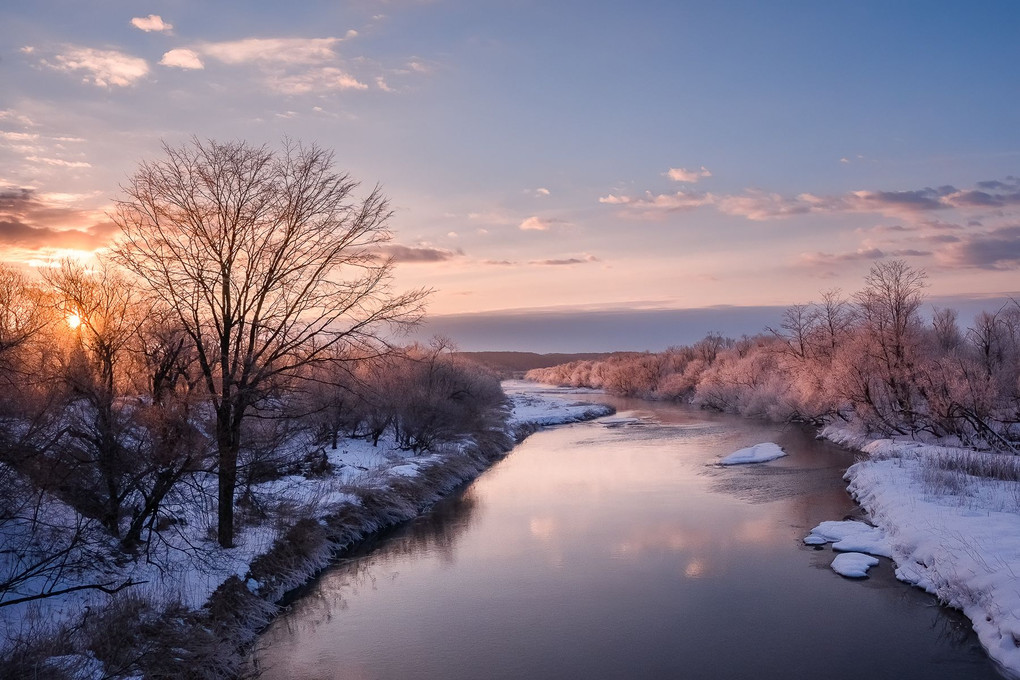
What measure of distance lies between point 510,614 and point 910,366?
27682 millimetres

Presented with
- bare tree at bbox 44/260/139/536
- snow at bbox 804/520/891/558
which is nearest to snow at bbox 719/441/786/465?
snow at bbox 804/520/891/558

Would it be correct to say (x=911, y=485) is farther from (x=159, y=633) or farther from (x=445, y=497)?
(x=159, y=633)

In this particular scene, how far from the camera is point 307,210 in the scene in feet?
47.5

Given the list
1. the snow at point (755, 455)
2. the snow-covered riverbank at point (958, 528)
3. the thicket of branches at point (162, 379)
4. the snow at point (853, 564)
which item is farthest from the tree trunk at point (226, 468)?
the snow at point (755, 455)

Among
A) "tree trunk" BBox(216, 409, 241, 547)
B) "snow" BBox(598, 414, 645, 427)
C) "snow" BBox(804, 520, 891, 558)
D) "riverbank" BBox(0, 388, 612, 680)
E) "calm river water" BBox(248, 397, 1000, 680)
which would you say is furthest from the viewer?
"snow" BBox(598, 414, 645, 427)

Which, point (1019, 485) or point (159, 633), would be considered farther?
point (1019, 485)

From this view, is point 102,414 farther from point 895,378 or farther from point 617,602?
point 895,378

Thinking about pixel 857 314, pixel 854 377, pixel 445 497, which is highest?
pixel 857 314

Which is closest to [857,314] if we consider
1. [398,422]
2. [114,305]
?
[398,422]

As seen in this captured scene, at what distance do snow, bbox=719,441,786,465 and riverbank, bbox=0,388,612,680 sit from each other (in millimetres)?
13057

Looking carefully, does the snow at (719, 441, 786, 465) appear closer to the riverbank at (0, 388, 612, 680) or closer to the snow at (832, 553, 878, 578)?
the riverbank at (0, 388, 612, 680)

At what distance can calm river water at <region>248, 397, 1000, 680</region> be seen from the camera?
1092cm

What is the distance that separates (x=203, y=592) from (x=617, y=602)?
7073 millimetres

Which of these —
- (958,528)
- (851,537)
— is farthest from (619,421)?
(958,528)
